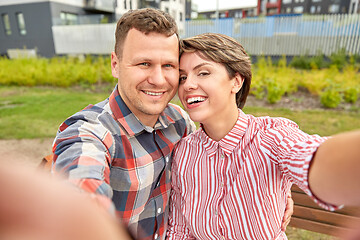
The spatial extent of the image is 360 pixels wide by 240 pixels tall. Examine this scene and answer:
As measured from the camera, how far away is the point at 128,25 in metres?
1.72

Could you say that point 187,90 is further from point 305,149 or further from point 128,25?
point 305,149

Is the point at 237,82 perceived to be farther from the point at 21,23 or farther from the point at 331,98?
the point at 21,23

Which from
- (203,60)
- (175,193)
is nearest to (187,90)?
(203,60)

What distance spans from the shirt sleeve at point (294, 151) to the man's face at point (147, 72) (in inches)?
29.9

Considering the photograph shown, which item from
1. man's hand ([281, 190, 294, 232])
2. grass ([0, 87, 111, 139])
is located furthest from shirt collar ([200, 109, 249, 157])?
grass ([0, 87, 111, 139])

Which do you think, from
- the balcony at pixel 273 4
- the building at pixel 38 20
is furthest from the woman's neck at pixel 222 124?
the balcony at pixel 273 4

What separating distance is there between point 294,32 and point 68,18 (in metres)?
16.7

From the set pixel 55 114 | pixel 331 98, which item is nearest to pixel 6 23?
pixel 55 114

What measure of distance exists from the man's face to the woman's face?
137mm

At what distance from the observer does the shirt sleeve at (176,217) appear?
70.9 inches

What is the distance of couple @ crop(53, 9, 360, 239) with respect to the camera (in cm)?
144

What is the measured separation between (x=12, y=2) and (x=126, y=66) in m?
23.0

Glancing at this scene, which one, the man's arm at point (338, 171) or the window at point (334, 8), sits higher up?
the window at point (334, 8)

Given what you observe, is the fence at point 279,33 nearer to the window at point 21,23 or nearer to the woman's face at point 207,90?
the window at point 21,23
